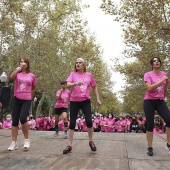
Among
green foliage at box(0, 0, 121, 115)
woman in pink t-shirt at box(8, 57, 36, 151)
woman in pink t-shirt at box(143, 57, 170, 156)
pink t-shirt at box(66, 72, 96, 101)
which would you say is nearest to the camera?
woman in pink t-shirt at box(143, 57, 170, 156)

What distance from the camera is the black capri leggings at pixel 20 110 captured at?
5316mm

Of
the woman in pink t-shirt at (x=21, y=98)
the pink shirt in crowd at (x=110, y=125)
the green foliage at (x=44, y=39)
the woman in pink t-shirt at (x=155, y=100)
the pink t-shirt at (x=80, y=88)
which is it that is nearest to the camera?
the woman in pink t-shirt at (x=155, y=100)

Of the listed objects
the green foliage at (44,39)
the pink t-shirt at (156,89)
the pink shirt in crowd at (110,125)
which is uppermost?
the green foliage at (44,39)

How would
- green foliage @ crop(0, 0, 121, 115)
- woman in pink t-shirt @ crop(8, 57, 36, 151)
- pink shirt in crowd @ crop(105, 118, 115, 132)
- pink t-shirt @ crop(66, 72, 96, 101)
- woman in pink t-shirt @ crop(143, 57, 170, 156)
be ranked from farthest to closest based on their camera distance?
green foliage @ crop(0, 0, 121, 115) < pink shirt in crowd @ crop(105, 118, 115, 132) < woman in pink t-shirt @ crop(8, 57, 36, 151) < pink t-shirt @ crop(66, 72, 96, 101) < woman in pink t-shirt @ crop(143, 57, 170, 156)

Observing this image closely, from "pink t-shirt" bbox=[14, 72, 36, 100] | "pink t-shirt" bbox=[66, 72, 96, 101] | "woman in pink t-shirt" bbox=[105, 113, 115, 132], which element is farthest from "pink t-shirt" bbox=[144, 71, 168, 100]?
"woman in pink t-shirt" bbox=[105, 113, 115, 132]

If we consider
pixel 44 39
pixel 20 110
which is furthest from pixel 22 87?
pixel 44 39

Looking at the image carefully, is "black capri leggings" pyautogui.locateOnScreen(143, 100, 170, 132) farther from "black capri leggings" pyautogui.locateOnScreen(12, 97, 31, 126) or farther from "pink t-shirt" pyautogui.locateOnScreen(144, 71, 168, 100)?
"black capri leggings" pyautogui.locateOnScreen(12, 97, 31, 126)

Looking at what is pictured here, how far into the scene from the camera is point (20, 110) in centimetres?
548

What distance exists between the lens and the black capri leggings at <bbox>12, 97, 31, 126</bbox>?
5316 mm

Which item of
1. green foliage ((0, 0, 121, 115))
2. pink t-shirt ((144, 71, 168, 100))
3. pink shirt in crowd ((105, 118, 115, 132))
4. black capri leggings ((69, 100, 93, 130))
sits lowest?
pink shirt in crowd ((105, 118, 115, 132))

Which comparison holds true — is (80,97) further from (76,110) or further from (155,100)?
(155,100)

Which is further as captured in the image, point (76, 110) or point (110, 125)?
point (110, 125)

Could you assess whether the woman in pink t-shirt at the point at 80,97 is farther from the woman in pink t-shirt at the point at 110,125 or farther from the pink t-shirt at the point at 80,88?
the woman in pink t-shirt at the point at 110,125

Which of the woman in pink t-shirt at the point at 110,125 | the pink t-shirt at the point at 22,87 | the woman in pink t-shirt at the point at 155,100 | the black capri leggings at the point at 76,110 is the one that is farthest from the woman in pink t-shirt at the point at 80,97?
the woman in pink t-shirt at the point at 110,125
